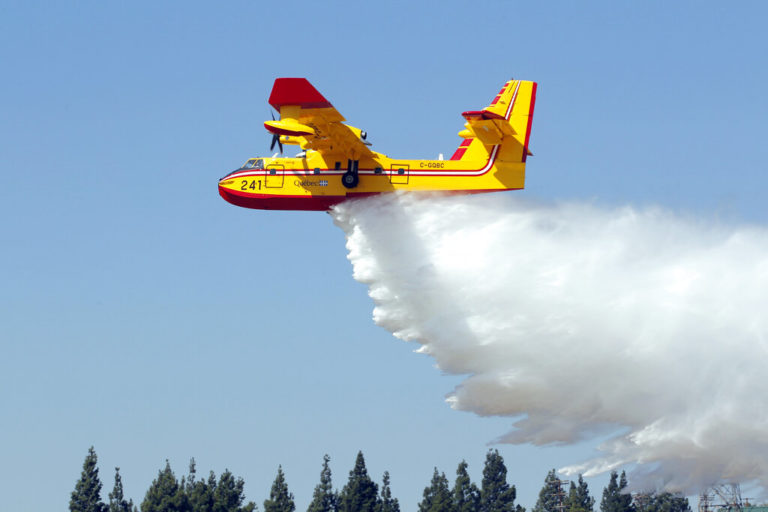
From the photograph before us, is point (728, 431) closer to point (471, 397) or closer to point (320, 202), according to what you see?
point (471, 397)

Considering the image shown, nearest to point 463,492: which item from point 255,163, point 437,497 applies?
point 437,497

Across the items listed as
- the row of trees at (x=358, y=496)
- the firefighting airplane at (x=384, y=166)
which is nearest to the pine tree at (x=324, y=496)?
the row of trees at (x=358, y=496)

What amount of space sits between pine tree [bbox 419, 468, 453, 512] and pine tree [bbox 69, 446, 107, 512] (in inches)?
729

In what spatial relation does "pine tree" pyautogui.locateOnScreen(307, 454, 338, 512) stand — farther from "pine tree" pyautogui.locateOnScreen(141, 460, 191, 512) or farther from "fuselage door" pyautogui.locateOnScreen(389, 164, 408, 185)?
"fuselage door" pyautogui.locateOnScreen(389, 164, 408, 185)

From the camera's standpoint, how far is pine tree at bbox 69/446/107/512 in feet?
212

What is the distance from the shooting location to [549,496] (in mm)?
76125

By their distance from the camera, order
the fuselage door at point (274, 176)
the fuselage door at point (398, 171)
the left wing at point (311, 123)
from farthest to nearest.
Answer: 1. the fuselage door at point (274, 176)
2. the fuselage door at point (398, 171)
3. the left wing at point (311, 123)

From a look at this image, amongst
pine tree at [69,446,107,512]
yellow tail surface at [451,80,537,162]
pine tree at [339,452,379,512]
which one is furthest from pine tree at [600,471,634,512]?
yellow tail surface at [451,80,537,162]

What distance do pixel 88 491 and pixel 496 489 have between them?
2449cm

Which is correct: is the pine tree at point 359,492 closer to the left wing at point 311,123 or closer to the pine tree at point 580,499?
the pine tree at point 580,499

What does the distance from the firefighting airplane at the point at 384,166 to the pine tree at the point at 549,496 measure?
151ft

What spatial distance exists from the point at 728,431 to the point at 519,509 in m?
41.5

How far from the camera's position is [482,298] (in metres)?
33.2

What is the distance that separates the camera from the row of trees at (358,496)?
6525 cm
